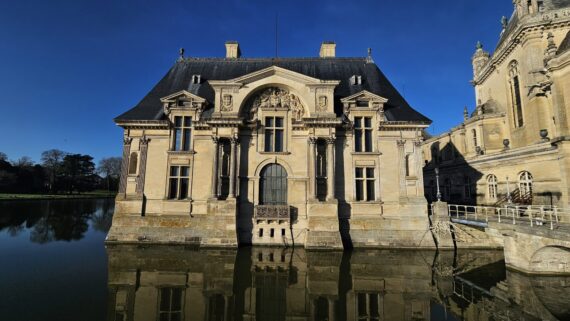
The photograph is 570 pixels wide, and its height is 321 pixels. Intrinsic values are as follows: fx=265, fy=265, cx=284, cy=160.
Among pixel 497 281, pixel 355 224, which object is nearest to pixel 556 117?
pixel 497 281

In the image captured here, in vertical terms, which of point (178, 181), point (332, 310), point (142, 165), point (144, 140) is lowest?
point (332, 310)

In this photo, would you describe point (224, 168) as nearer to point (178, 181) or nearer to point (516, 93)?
point (178, 181)

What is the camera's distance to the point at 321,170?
57.7 feet

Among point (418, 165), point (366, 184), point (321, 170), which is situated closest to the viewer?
point (418, 165)

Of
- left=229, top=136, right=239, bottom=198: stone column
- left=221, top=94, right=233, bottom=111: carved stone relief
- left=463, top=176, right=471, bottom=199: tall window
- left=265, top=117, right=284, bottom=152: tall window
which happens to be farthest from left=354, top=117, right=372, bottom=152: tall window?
left=463, top=176, right=471, bottom=199: tall window

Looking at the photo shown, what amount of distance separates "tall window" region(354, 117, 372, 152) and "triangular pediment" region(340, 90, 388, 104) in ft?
4.32

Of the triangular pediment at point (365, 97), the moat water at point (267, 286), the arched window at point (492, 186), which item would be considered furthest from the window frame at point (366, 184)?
the arched window at point (492, 186)

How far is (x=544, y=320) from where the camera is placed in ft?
25.6

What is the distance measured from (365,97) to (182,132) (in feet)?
42.3

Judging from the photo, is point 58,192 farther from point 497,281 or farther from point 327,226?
point 497,281

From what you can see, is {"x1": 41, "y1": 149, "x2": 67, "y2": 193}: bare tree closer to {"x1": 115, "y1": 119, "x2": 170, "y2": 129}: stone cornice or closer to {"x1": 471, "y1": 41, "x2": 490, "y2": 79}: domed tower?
{"x1": 115, "y1": 119, "x2": 170, "y2": 129}: stone cornice

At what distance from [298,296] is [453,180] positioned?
77.9ft

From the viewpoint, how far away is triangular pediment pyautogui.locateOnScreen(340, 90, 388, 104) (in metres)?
18.1

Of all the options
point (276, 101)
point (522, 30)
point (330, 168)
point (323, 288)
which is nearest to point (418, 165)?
point (330, 168)
